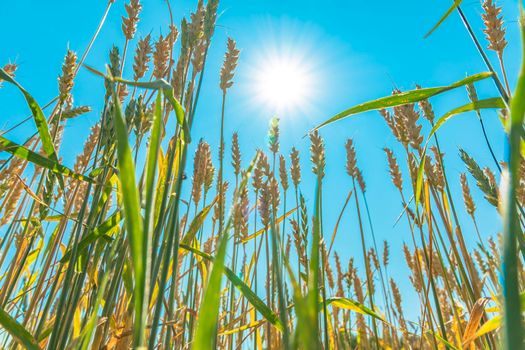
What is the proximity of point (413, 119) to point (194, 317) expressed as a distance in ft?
3.20

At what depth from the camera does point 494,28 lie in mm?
1163

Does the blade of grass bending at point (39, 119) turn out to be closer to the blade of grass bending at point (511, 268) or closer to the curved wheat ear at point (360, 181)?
the blade of grass bending at point (511, 268)

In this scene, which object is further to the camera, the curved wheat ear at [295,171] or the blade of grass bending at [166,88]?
the curved wheat ear at [295,171]

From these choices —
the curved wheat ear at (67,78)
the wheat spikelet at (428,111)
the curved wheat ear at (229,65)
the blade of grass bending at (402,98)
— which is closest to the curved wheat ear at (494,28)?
the wheat spikelet at (428,111)

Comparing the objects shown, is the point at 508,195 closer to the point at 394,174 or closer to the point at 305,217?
the point at 305,217

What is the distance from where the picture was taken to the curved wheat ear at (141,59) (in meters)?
1.23

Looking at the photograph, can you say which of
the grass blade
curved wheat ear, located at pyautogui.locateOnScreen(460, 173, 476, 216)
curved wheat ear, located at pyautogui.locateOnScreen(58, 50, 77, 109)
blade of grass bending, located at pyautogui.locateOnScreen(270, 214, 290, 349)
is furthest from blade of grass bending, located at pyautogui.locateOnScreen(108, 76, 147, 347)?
curved wheat ear, located at pyautogui.locateOnScreen(460, 173, 476, 216)

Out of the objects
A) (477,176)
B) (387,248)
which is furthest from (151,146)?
(387,248)

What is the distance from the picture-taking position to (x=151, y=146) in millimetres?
415

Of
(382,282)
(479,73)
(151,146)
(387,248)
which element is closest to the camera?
(151,146)

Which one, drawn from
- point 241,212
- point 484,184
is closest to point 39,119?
point 241,212

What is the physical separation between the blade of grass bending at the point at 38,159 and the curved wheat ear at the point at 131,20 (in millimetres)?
726

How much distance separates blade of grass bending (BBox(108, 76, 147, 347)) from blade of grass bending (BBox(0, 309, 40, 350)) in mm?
389

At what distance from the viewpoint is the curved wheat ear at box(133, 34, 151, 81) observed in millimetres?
1228
